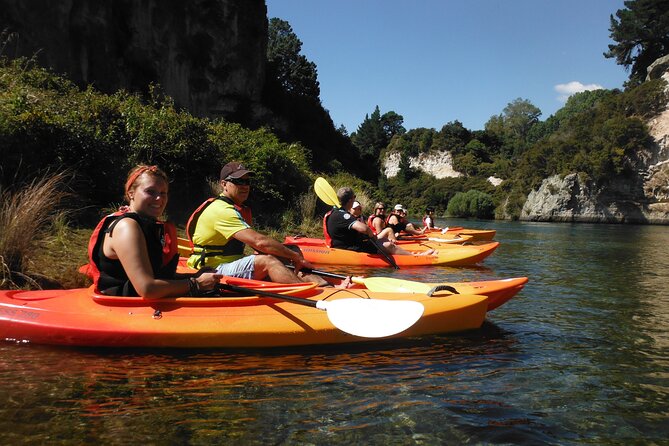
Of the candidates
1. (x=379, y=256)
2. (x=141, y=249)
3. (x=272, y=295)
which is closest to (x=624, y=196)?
(x=379, y=256)

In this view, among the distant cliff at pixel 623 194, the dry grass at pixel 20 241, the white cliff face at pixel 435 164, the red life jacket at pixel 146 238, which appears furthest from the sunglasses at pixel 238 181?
the white cliff face at pixel 435 164

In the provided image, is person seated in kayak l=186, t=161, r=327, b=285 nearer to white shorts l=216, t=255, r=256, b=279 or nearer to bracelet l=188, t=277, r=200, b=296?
white shorts l=216, t=255, r=256, b=279

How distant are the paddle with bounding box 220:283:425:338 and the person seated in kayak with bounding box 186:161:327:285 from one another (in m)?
0.50

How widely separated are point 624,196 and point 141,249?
50.5 meters

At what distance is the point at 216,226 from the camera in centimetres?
470

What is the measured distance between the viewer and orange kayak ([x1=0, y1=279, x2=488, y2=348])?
3.93m

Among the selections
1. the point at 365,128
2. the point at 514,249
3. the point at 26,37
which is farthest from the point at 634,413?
the point at 365,128

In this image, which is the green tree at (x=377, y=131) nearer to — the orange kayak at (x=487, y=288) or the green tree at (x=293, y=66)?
the green tree at (x=293, y=66)

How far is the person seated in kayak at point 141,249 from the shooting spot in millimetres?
3552

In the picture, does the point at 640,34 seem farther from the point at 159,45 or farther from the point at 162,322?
the point at 162,322

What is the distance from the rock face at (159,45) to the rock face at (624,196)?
30.6 m

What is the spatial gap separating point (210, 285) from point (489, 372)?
7.34 feet

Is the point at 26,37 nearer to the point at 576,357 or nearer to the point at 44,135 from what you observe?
the point at 44,135

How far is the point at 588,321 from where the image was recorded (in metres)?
5.25
